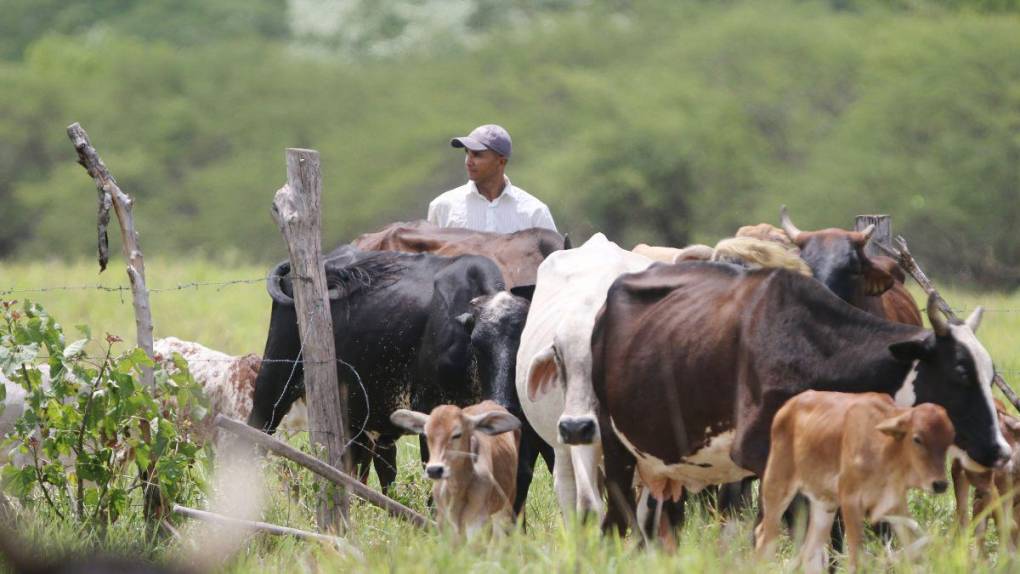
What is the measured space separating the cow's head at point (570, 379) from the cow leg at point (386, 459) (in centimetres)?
178

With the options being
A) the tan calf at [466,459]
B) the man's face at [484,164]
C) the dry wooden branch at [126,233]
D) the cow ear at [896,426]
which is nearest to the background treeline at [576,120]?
the man's face at [484,164]

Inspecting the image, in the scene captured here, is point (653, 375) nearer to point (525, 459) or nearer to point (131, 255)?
point (525, 459)

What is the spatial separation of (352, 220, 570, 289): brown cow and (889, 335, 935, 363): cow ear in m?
3.24

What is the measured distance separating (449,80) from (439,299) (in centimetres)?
4085

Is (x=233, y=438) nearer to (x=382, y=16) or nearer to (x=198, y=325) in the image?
(x=198, y=325)

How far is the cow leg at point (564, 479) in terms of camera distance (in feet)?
26.8

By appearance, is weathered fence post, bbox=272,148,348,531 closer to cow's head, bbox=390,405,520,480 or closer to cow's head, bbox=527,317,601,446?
cow's head, bbox=390,405,520,480

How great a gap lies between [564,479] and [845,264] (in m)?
1.75

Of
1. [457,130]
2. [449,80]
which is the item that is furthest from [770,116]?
A: [449,80]

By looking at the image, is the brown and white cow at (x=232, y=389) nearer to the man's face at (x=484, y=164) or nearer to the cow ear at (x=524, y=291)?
the man's face at (x=484, y=164)

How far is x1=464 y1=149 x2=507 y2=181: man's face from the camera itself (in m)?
10.5

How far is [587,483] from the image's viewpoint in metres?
7.79

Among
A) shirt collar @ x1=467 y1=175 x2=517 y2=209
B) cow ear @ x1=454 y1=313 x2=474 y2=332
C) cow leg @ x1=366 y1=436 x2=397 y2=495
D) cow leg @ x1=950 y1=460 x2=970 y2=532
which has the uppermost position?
shirt collar @ x1=467 y1=175 x2=517 y2=209

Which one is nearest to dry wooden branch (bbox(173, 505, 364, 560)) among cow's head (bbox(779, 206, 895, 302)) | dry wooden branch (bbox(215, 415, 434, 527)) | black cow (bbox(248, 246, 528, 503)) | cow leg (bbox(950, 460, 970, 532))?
dry wooden branch (bbox(215, 415, 434, 527))
